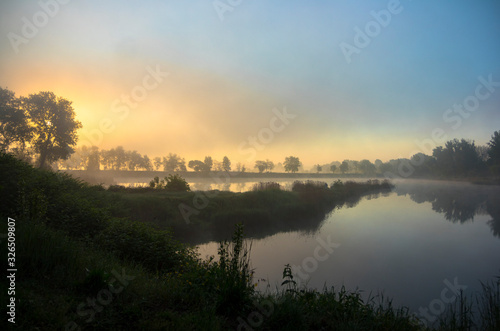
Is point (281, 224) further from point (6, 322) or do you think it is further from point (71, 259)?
point (6, 322)

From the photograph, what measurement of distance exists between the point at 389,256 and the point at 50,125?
47847mm

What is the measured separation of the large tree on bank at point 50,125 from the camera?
35.0 meters

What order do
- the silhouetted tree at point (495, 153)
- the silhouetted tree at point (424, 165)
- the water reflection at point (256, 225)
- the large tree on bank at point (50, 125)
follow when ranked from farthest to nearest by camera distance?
the silhouetted tree at point (424, 165)
the silhouetted tree at point (495, 153)
the large tree on bank at point (50, 125)
the water reflection at point (256, 225)

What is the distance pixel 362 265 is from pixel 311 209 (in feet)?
47.0

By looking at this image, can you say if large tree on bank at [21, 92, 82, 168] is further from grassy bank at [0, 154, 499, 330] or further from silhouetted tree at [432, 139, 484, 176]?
silhouetted tree at [432, 139, 484, 176]

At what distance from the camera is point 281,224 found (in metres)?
21.0

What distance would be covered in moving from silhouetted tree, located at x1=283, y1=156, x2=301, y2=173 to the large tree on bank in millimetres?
95750

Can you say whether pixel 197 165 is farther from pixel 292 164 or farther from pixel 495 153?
pixel 495 153

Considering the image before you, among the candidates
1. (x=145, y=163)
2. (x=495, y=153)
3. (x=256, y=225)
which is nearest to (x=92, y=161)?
(x=145, y=163)

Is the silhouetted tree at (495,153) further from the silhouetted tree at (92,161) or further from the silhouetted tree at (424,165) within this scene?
the silhouetted tree at (92,161)

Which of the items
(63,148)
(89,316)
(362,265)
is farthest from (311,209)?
(63,148)

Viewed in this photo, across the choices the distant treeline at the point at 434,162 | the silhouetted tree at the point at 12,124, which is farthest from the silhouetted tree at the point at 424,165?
the silhouetted tree at the point at 12,124

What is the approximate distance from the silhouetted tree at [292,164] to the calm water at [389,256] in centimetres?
9589

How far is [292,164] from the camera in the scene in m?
119
